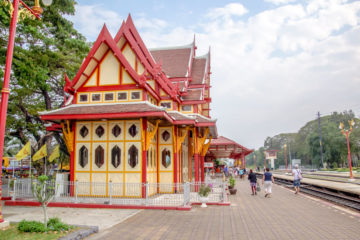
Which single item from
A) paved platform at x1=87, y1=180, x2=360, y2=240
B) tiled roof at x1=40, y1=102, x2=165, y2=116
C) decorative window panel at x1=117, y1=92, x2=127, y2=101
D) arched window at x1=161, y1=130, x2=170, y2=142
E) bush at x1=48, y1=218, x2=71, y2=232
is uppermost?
decorative window panel at x1=117, y1=92, x2=127, y2=101

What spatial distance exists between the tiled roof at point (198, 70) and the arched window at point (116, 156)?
33.0 ft

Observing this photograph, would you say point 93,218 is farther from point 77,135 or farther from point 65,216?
point 77,135

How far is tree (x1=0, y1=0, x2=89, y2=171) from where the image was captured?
14.3 meters

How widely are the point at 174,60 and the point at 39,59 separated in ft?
35.1

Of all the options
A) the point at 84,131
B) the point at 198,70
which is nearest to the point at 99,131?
the point at 84,131

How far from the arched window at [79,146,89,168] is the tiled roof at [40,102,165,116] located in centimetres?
202

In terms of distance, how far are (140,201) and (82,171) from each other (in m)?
4.11


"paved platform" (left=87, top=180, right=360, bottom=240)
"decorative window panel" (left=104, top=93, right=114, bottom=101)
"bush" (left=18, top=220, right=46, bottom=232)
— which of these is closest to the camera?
"bush" (left=18, top=220, right=46, bottom=232)

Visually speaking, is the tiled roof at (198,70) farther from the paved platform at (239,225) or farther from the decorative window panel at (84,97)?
the paved platform at (239,225)

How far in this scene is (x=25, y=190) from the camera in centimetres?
1404

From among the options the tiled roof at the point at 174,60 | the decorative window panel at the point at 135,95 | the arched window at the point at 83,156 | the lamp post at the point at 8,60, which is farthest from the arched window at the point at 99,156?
the tiled roof at the point at 174,60

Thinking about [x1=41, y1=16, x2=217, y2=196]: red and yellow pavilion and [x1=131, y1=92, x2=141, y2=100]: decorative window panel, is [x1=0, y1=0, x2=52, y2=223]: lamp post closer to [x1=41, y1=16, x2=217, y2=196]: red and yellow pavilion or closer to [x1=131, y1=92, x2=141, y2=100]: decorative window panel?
[x1=41, y1=16, x2=217, y2=196]: red and yellow pavilion

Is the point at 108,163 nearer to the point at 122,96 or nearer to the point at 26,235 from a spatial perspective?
the point at 122,96

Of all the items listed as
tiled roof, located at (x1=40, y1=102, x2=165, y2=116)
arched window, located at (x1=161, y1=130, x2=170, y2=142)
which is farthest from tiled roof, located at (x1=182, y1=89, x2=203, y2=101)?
tiled roof, located at (x1=40, y1=102, x2=165, y2=116)
